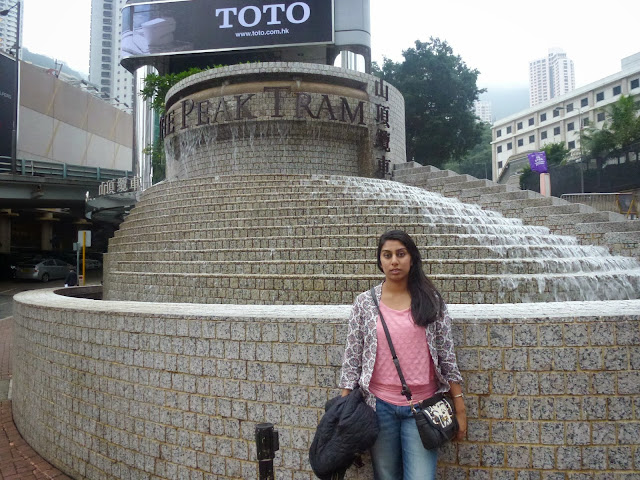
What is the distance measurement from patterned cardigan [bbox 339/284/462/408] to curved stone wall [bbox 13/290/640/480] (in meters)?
0.40

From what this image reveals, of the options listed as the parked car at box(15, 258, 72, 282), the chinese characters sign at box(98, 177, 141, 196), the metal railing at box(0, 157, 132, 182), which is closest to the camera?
the parked car at box(15, 258, 72, 282)

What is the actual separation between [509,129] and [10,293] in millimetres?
62964

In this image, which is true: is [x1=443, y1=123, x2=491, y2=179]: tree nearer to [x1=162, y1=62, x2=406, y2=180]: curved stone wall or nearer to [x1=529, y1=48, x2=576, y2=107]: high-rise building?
[x1=162, y1=62, x2=406, y2=180]: curved stone wall

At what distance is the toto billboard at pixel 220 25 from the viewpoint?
74.4ft

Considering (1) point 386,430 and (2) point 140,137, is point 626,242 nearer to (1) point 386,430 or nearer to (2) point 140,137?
(1) point 386,430

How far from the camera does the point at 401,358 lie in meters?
2.50

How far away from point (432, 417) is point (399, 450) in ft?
0.98

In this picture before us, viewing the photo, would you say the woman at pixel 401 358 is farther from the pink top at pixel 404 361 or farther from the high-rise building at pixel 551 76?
the high-rise building at pixel 551 76

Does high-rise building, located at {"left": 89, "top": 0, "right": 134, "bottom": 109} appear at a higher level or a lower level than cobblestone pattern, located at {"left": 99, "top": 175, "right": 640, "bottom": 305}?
higher

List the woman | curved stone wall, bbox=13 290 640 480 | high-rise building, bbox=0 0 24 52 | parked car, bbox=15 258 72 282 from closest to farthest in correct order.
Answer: the woman → curved stone wall, bbox=13 290 640 480 → parked car, bbox=15 258 72 282 → high-rise building, bbox=0 0 24 52

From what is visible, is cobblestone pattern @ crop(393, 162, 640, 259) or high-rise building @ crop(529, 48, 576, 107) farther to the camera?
high-rise building @ crop(529, 48, 576, 107)

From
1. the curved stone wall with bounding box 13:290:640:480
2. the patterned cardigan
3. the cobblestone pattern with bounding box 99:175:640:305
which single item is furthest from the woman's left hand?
the cobblestone pattern with bounding box 99:175:640:305

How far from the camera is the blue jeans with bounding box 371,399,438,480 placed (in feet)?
8.04

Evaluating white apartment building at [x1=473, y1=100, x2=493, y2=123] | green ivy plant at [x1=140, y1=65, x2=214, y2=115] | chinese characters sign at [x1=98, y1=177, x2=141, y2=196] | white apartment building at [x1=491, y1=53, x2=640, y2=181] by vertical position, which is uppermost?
white apartment building at [x1=473, y1=100, x2=493, y2=123]
